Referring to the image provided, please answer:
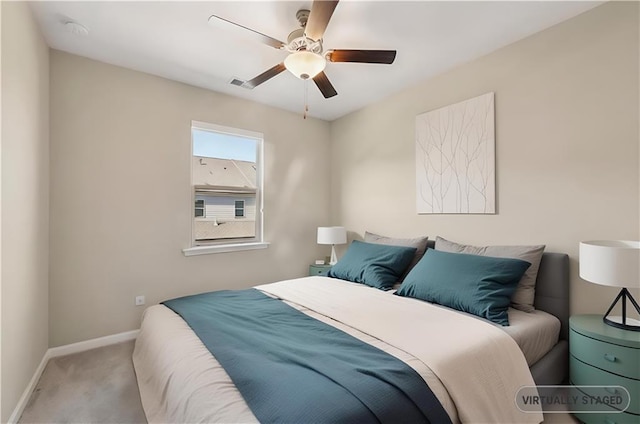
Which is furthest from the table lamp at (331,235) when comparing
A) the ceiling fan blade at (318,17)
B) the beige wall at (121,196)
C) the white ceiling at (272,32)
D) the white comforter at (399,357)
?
the ceiling fan blade at (318,17)

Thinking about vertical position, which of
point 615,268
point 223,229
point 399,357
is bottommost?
point 399,357

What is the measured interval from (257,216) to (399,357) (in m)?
2.76

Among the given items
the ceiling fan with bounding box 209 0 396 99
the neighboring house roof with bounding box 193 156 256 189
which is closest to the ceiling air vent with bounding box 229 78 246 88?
the neighboring house roof with bounding box 193 156 256 189

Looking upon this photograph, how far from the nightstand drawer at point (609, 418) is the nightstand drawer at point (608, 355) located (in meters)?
0.22

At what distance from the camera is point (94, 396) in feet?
6.64

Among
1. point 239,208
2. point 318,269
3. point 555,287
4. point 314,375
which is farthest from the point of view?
point 318,269

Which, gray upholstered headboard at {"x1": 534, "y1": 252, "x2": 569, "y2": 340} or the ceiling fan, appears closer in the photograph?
the ceiling fan

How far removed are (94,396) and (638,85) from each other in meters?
4.14

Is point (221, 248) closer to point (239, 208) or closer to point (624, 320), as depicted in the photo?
point (239, 208)

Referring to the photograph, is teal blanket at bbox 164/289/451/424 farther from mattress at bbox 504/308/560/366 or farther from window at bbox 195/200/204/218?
window at bbox 195/200/204/218

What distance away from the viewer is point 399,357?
1.44 meters

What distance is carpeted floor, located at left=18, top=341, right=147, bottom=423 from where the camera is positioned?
184 centimetres

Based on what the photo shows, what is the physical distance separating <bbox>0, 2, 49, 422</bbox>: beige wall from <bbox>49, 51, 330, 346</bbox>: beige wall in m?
0.13

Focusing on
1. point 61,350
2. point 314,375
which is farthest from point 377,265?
point 61,350
